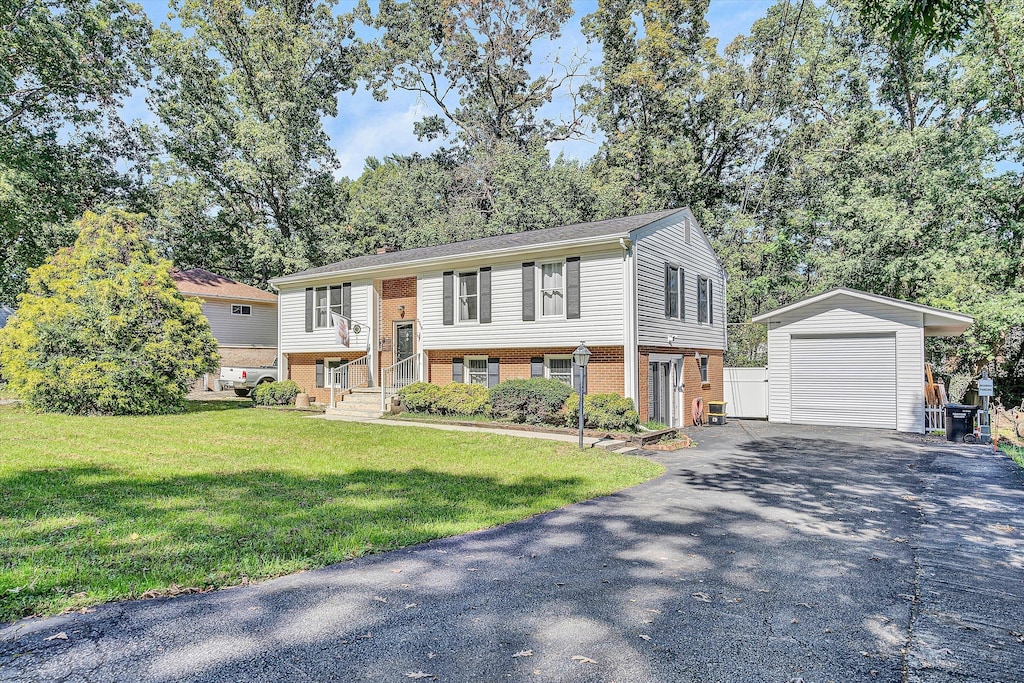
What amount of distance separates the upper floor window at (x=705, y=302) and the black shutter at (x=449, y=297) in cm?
797

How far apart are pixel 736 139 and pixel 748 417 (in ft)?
56.8

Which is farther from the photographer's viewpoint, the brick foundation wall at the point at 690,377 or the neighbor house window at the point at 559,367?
the neighbor house window at the point at 559,367

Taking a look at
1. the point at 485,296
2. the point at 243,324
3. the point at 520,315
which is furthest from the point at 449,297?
the point at 243,324

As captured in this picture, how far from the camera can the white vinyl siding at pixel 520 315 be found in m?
14.5

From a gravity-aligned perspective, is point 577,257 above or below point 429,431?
above

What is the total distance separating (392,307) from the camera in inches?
765

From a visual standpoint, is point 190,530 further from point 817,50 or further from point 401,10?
point 401,10

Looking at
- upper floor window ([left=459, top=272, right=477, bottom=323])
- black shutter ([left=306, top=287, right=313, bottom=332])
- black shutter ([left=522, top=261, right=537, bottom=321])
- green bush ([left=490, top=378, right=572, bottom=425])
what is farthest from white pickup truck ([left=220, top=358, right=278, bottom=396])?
black shutter ([left=522, top=261, right=537, bottom=321])

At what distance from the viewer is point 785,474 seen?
934 centimetres

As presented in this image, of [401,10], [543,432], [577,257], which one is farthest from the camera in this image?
[401,10]

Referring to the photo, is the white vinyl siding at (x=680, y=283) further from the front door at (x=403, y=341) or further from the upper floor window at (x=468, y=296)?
the front door at (x=403, y=341)

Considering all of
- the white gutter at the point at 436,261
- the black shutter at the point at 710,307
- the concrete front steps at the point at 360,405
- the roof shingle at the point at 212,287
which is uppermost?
the roof shingle at the point at 212,287

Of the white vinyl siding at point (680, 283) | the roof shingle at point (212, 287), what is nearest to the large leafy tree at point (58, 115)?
the roof shingle at point (212, 287)

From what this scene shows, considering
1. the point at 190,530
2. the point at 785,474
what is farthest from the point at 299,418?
the point at 785,474
